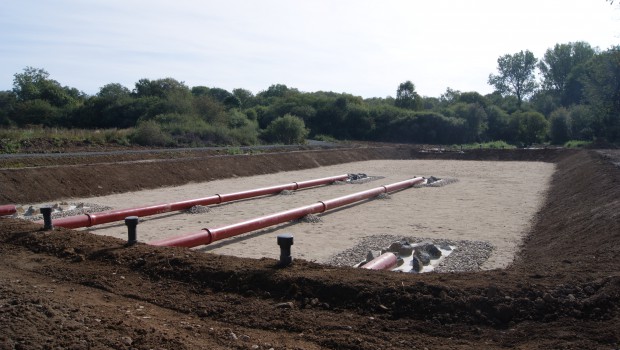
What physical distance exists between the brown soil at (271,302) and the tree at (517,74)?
107233mm

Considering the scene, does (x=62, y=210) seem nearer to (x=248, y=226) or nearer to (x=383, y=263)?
(x=248, y=226)

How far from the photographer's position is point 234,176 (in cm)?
2467

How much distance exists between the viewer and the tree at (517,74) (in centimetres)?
10569

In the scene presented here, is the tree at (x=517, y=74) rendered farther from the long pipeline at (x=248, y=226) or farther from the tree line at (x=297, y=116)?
the long pipeline at (x=248, y=226)

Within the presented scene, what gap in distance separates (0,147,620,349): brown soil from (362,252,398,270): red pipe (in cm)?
168

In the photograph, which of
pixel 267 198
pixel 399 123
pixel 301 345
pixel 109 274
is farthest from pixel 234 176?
pixel 399 123

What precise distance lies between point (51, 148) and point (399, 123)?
139ft

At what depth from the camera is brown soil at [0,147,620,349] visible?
4258 millimetres

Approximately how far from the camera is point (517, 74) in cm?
10694

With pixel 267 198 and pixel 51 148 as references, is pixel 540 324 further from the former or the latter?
pixel 51 148

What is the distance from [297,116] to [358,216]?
1961 inches

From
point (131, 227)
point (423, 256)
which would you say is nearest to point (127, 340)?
point (131, 227)

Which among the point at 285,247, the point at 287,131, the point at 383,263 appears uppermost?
the point at 287,131

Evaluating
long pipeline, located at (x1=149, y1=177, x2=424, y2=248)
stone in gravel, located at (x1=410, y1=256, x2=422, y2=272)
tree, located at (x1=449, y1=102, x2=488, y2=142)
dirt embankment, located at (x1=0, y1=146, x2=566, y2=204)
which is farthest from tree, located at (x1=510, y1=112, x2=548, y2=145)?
stone in gravel, located at (x1=410, y1=256, x2=422, y2=272)
